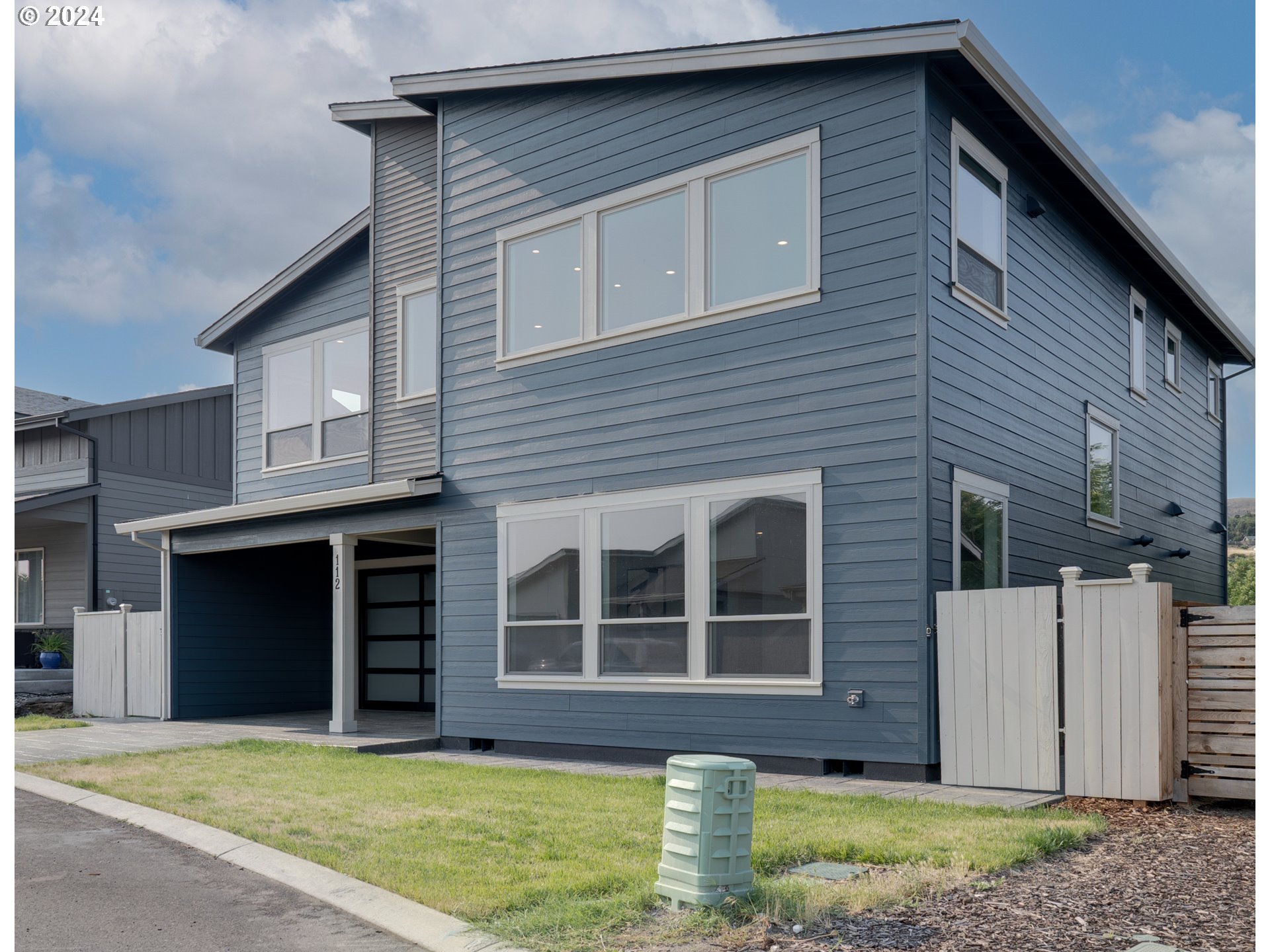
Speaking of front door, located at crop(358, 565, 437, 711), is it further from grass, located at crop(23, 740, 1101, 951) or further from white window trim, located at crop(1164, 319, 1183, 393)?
white window trim, located at crop(1164, 319, 1183, 393)

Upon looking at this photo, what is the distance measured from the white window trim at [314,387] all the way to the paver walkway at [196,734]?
3.44m

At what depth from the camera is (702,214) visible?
35.9ft

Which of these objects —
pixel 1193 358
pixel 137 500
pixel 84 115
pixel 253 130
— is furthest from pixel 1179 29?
pixel 137 500

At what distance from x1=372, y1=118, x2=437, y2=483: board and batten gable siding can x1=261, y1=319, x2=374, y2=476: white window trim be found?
1.28 ft

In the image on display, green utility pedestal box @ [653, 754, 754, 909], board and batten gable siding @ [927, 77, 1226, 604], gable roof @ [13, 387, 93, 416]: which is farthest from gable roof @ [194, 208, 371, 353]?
green utility pedestal box @ [653, 754, 754, 909]

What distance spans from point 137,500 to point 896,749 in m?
15.5

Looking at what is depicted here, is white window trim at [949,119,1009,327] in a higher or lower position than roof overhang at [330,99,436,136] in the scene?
lower

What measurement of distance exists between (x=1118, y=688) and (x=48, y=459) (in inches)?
727

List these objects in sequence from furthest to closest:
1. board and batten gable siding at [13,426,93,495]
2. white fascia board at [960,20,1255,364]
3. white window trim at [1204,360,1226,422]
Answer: board and batten gable siding at [13,426,93,495] → white window trim at [1204,360,1226,422] → white fascia board at [960,20,1255,364]

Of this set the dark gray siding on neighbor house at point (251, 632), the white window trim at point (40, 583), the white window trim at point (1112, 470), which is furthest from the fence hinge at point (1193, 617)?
the white window trim at point (40, 583)

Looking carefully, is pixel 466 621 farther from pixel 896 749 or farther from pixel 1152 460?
pixel 1152 460

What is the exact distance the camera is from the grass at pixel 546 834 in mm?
5172

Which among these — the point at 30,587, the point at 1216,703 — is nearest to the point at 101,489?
the point at 30,587

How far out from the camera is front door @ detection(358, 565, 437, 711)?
17.3m
